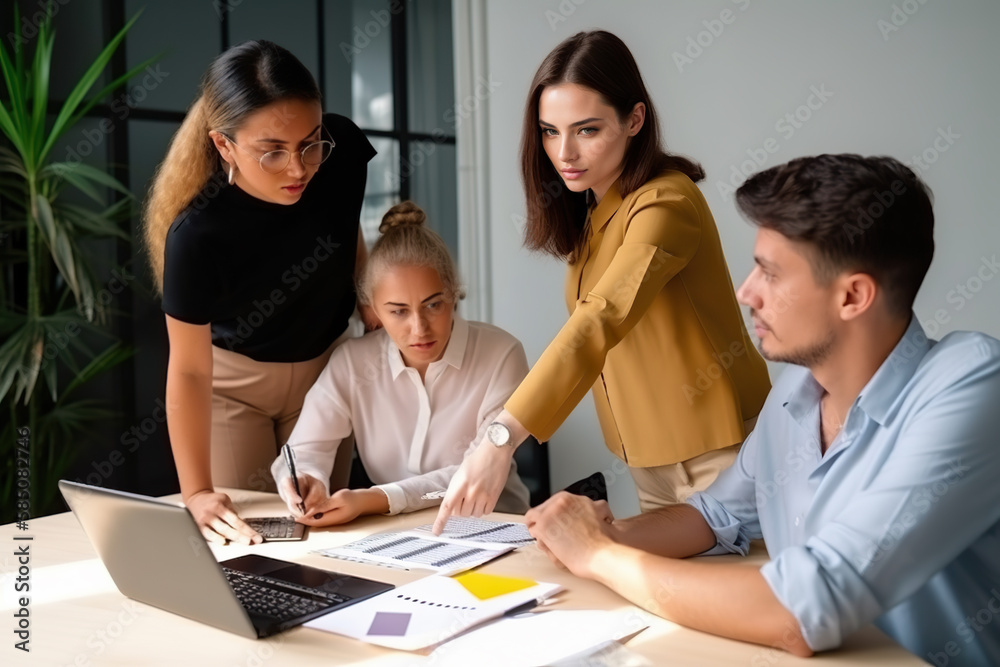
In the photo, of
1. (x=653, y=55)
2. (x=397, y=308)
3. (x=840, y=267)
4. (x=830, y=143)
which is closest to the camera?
(x=840, y=267)

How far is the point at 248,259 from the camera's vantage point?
217 cm

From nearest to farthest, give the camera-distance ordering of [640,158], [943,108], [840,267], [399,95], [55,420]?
[840,267] < [640,158] < [55,420] < [943,108] < [399,95]

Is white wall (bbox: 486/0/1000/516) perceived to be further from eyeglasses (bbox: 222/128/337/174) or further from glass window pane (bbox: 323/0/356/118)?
eyeglasses (bbox: 222/128/337/174)

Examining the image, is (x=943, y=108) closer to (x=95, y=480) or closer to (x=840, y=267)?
(x=840, y=267)

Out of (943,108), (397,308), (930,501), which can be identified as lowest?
(930,501)

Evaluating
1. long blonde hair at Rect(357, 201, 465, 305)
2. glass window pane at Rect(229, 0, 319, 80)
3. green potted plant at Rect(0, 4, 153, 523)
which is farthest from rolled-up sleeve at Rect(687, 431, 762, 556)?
glass window pane at Rect(229, 0, 319, 80)

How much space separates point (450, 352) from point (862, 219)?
122 cm

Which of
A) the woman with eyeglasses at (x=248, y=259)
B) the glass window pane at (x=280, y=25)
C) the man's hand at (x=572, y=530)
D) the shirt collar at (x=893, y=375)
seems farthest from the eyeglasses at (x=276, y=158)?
the glass window pane at (x=280, y=25)

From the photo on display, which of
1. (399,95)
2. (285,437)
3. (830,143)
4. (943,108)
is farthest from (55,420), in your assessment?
(943,108)

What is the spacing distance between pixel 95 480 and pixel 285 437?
4.38 feet

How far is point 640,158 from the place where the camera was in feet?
6.18

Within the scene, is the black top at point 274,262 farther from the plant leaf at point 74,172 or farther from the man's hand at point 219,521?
the plant leaf at point 74,172

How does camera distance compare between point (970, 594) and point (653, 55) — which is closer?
point (970, 594)

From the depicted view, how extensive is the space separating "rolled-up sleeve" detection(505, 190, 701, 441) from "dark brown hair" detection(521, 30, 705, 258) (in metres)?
0.16
